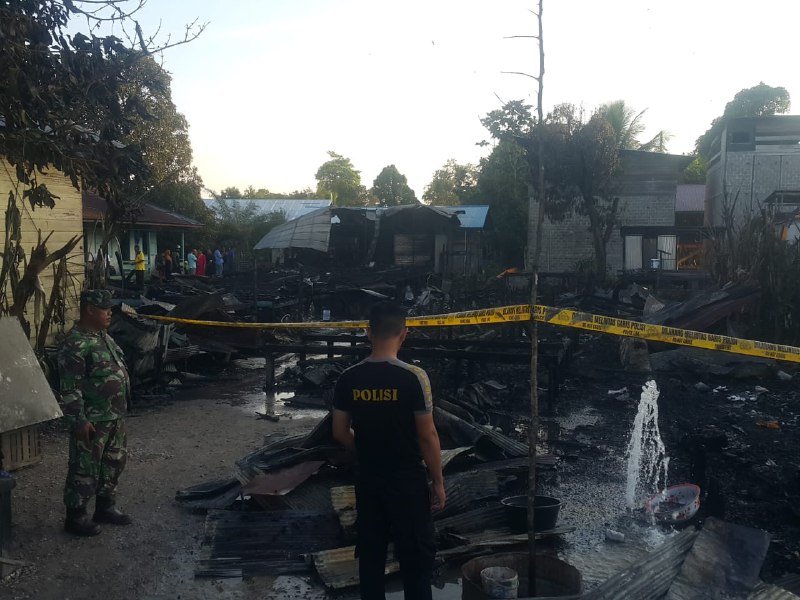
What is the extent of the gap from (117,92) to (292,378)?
6042 millimetres

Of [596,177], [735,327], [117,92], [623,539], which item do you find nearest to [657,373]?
[735,327]

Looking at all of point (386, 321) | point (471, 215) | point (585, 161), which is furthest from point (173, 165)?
point (386, 321)

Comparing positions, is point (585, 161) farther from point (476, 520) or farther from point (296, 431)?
point (476, 520)

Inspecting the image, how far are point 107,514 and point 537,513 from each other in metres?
3.23

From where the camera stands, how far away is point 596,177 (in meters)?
28.1

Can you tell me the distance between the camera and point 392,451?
3.54m

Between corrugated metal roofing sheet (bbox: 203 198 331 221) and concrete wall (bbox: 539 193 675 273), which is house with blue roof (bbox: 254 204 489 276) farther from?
corrugated metal roofing sheet (bbox: 203 198 331 221)

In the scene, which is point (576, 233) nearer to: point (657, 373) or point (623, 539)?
→ point (657, 373)

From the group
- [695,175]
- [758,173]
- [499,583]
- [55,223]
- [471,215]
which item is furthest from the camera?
[695,175]

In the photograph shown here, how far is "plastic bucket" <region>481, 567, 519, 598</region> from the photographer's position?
378 cm

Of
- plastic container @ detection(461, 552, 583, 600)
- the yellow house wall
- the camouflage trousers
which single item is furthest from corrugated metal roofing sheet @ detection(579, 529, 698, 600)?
the yellow house wall

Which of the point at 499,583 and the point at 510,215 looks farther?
the point at 510,215

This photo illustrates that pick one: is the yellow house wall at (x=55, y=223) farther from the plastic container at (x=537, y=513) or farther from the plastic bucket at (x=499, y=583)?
the plastic bucket at (x=499, y=583)

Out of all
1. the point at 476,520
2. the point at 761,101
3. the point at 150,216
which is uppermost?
the point at 761,101
